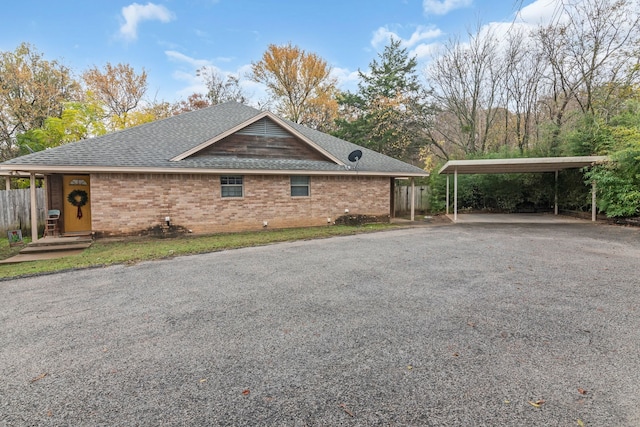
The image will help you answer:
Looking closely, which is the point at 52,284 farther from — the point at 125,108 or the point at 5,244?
the point at 125,108

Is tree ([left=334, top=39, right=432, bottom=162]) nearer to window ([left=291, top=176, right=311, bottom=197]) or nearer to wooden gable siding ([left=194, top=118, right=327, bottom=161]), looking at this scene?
wooden gable siding ([left=194, top=118, right=327, bottom=161])

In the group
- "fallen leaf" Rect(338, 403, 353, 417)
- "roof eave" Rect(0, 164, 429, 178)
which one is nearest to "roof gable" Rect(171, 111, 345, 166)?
"roof eave" Rect(0, 164, 429, 178)

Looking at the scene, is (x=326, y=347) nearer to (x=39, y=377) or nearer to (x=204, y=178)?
(x=39, y=377)

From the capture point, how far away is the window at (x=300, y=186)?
12180mm

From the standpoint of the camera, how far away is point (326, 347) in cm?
296

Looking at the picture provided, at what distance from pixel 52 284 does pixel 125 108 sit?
72.5ft

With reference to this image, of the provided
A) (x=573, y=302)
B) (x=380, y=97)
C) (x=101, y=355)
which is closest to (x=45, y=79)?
(x=380, y=97)

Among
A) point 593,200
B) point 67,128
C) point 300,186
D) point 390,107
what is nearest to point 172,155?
point 300,186

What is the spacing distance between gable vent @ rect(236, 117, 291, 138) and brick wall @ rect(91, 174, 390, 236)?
1792 millimetres

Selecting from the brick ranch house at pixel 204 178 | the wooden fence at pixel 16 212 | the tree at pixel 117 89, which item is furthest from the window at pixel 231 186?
the tree at pixel 117 89

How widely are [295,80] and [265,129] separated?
1541 cm

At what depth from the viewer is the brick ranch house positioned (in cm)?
938

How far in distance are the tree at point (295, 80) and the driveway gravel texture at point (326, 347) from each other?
22.3 metres

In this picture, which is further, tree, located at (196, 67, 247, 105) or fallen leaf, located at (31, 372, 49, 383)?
tree, located at (196, 67, 247, 105)
